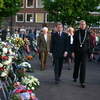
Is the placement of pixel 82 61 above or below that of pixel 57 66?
above

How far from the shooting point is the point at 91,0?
28609mm

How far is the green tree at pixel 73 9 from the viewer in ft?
95.6

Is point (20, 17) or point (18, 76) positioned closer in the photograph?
point (18, 76)

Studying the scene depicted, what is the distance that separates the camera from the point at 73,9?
29875 mm

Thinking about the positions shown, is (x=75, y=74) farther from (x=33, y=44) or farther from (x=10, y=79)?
(x=33, y=44)

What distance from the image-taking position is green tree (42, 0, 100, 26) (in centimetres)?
2914

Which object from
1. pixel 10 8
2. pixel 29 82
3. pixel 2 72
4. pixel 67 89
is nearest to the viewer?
pixel 2 72

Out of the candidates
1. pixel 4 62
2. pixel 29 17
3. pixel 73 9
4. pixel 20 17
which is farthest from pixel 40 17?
pixel 4 62

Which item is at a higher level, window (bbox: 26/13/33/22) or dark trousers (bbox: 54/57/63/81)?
window (bbox: 26/13/33/22)

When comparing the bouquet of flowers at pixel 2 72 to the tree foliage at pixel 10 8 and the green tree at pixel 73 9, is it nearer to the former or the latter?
the green tree at pixel 73 9

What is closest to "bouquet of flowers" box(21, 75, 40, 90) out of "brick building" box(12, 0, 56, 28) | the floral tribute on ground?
the floral tribute on ground

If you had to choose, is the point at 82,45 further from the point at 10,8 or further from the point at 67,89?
the point at 10,8

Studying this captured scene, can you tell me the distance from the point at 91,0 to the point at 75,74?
2279cm

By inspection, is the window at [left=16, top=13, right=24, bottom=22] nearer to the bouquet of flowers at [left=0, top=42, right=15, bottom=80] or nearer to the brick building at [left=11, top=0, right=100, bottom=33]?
the brick building at [left=11, top=0, right=100, bottom=33]
